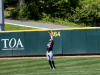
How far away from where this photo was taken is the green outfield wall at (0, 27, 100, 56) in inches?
659

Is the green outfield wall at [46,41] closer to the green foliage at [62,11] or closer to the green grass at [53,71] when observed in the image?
the green grass at [53,71]

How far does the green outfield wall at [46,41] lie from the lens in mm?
16750

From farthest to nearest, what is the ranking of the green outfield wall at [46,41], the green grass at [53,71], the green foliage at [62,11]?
1. the green foliage at [62,11]
2. the green outfield wall at [46,41]
3. the green grass at [53,71]

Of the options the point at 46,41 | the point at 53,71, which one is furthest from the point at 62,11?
the point at 53,71

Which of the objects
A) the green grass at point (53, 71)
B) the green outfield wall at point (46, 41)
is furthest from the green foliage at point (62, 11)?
the green grass at point (53, 71)

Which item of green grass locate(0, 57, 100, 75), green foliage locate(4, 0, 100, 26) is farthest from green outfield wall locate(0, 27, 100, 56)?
green foliage locate(4, 0, 100, 26)

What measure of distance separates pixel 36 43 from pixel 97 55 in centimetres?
532

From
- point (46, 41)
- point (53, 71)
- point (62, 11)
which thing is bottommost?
point (53, 71)

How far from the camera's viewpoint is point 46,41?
665 inches

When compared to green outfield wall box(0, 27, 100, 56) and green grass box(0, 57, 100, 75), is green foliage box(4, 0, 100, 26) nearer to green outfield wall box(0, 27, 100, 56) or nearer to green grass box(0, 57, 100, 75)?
green outfield wall box(0, 27, 100, 56)

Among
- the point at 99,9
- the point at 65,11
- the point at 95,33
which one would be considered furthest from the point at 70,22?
the point at 95,33

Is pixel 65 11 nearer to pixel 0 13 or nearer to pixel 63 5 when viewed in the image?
pixel 63 5

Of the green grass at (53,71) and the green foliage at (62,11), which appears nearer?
the green grass at (53,71)

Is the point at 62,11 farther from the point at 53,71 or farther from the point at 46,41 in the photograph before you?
the point at 53,71
